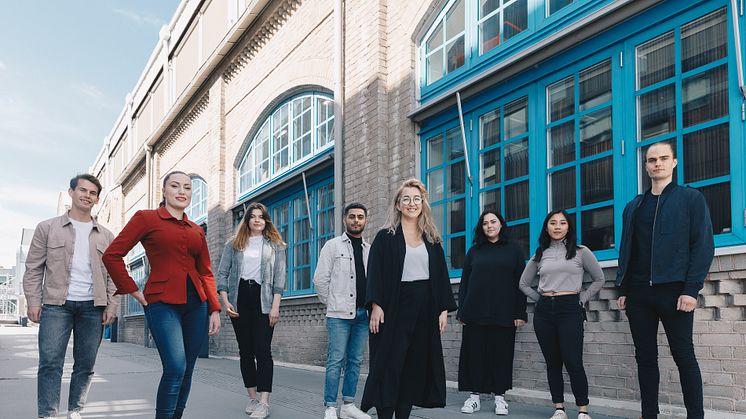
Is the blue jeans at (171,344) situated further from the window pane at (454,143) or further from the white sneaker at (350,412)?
the window pane at (454,143)

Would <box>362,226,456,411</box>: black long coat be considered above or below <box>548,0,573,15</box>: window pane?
below

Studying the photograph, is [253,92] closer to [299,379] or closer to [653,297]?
[299,379]

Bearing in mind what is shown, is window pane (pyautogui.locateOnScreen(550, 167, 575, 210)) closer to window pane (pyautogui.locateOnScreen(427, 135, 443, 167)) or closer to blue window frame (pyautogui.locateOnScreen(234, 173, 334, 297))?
window pane (pyautogui.locateOnScreen(427, 135, 443, 167))

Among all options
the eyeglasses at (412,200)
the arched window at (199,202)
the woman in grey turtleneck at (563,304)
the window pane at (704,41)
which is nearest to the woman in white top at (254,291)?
the eyeglasses at (412,200)

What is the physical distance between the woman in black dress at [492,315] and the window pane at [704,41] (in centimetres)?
204

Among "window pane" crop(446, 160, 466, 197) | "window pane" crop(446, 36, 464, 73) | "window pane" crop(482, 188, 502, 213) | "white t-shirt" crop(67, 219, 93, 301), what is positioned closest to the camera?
"white t-shirt" crop(67, 219, 93, 301)

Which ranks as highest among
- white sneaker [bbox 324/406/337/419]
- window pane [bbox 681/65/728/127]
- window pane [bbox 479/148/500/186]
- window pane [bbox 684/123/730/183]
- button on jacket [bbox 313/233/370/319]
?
window pane [bbox 681/65/728/127]

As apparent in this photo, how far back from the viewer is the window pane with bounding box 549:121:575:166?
6.68 m

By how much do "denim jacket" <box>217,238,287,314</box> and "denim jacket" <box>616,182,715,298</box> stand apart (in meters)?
3.11

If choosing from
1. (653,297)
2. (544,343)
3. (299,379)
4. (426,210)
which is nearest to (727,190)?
(653,297)

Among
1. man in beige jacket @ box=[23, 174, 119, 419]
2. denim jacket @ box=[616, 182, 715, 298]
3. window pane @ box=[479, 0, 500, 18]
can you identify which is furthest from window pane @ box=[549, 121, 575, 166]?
man in beige jacket @ box=[23, 174, 119, 419]

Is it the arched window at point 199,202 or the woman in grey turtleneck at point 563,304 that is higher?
the arched window at point 199,202

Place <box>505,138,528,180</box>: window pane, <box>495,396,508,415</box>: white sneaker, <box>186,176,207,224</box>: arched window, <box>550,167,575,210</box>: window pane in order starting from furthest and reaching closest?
<box>186,176,207,224</box>: arched window, <box>505,138,528,180</box>: window pane, <box>550,167,575,210</box>: window pane, <box>495,396,508,415</box>: white sneaker

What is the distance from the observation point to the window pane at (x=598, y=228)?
6082 mm
